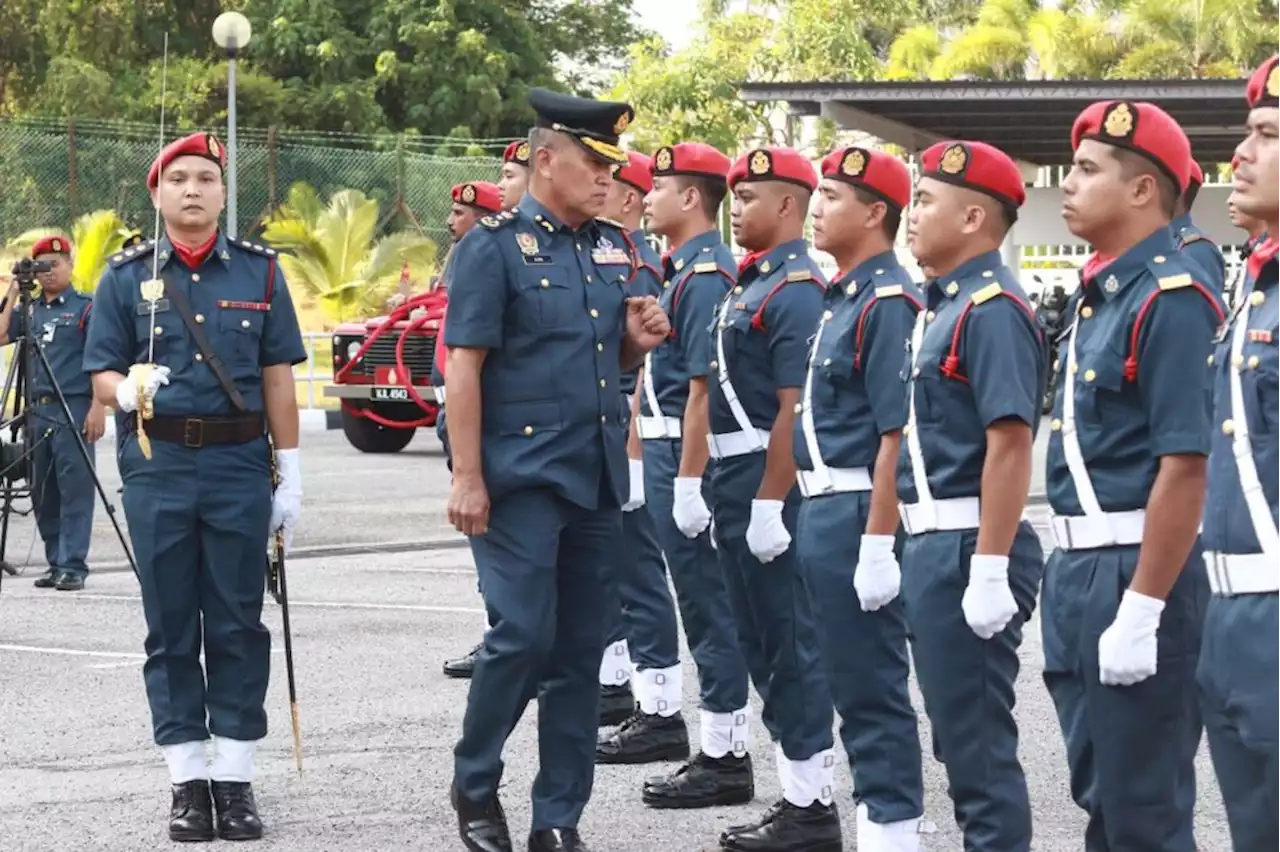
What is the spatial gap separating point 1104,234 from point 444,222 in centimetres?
2975

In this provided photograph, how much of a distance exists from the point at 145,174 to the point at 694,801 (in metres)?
24.1

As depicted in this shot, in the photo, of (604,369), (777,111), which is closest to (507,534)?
(604,369)

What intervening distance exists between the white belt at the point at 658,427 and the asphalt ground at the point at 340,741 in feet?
3.77

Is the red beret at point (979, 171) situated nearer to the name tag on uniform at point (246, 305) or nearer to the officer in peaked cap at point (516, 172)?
the name tag on uniform at point (246, 305)

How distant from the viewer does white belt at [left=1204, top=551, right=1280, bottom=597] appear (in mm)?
4031

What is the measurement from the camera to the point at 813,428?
6023mm

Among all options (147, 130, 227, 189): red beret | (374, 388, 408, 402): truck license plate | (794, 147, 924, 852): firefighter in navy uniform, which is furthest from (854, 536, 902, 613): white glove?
(374, 388, 408, 402): truck license plate

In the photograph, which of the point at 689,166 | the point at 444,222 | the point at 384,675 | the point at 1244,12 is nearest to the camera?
the point at 689,166

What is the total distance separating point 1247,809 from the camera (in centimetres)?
407

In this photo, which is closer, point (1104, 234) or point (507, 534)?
point (1104, 234)

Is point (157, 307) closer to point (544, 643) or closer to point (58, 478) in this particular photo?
point (544, 643)

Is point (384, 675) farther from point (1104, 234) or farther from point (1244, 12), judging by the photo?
point (1244, 12)

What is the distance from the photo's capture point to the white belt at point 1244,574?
159 inches

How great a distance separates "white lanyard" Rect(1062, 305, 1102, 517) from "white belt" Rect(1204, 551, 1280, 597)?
0.60 metres
